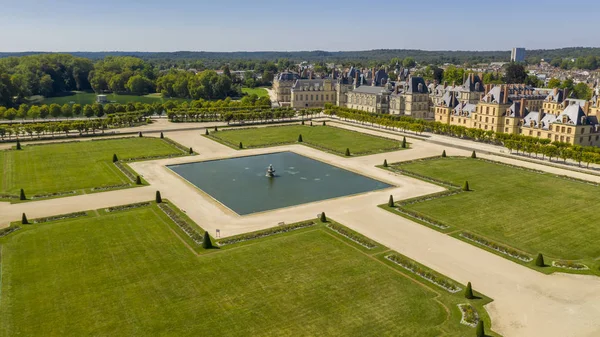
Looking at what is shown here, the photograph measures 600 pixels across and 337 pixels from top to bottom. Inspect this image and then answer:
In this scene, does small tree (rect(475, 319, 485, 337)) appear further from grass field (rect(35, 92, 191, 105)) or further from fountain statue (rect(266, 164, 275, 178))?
grass field (rect(35, 92, 191, 105))

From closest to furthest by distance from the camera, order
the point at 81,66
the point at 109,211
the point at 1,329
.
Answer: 1. the point at 1,329
2. the point at 109,211
3. the point at 81,66

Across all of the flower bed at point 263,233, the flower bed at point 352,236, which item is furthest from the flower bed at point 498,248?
the flower bed at point 263,233

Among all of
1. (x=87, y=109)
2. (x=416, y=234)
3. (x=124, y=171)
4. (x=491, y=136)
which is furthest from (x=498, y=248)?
(x=87, y=109)

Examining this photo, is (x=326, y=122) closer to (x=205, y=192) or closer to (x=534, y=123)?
(x=534, y=123)

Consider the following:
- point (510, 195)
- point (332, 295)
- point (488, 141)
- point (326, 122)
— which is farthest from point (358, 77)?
point (332, 295)

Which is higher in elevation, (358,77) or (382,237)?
(358,77)

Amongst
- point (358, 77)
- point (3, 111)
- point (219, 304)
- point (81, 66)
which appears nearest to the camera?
point (219, 304)

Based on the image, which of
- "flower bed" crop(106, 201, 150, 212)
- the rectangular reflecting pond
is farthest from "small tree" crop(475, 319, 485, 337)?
"flower bed" crop(106, 201, 150, 212)

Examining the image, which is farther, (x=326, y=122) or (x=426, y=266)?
(x=326, y=122)
